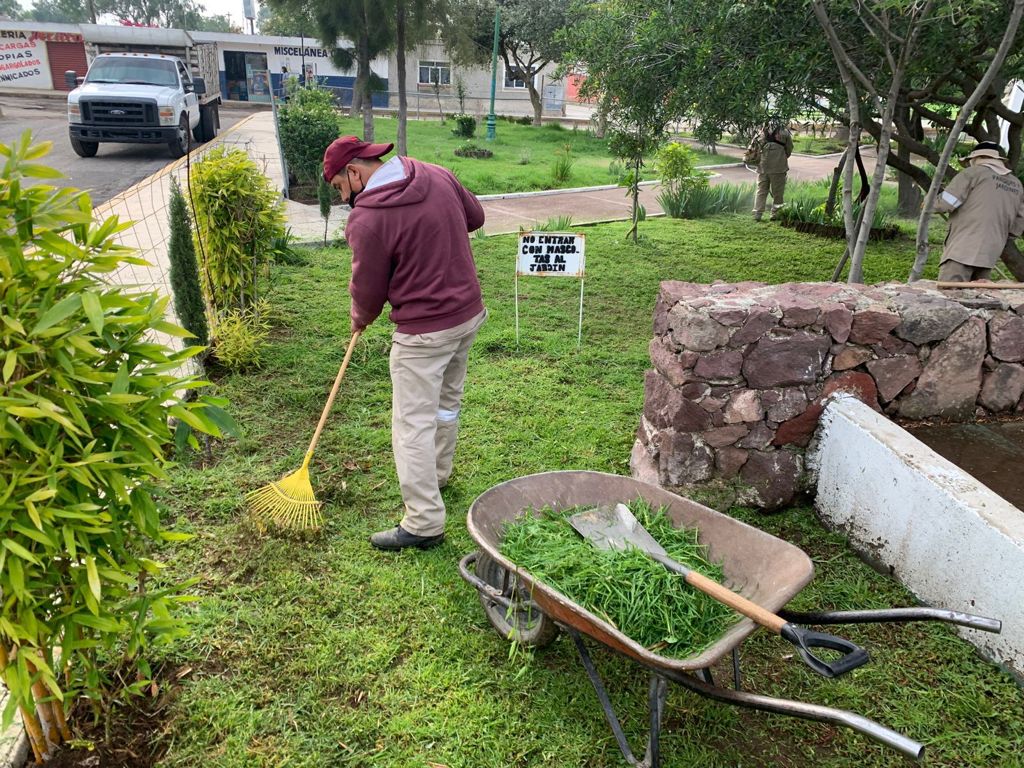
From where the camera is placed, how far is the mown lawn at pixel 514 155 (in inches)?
582

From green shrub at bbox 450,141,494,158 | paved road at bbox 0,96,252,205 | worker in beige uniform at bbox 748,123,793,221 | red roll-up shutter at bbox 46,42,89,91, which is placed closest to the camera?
worker in beige uniform at bbox 748,123,793,221

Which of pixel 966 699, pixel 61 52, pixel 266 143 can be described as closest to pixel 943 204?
pixel 966 699

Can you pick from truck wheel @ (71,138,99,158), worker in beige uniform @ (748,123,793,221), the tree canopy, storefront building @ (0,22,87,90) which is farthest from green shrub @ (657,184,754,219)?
storefront building @ (0,22,87,90)

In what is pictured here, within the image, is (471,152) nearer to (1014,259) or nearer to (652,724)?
(1014,259)

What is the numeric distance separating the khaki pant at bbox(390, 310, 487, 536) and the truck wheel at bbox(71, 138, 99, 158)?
14.4 meters

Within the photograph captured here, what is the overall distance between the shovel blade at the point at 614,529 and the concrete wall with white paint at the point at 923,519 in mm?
1216

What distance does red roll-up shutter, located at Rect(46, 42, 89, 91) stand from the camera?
33.5m

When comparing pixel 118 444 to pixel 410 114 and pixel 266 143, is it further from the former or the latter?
pixel 410 114

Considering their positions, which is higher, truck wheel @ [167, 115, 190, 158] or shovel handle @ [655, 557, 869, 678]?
truck wheel @ [167, 115, 190, 158]

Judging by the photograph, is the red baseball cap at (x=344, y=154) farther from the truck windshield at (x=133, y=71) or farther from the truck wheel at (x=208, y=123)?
the truck wheel at (x=208, y=123)

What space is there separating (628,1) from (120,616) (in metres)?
7.20

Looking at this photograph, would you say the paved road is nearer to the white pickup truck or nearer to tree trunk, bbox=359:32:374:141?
the white pickup truck

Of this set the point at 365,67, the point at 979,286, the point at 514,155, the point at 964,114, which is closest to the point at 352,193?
the point at 979,286

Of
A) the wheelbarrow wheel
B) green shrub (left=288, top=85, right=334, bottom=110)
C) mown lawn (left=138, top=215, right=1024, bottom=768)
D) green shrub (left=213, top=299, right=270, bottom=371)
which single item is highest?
green shrub (left=288, top=85, right=334, bottom=110)
